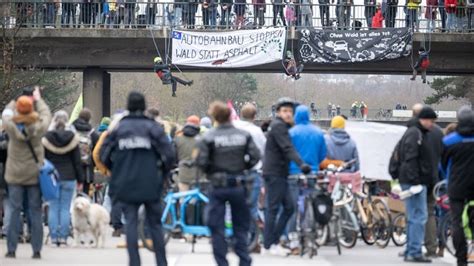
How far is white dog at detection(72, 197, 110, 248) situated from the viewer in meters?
17.2

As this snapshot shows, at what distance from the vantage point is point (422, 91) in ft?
461

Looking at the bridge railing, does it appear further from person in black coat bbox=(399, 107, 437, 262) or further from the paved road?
person in black coat bbox=(399, 107, 437, 262)

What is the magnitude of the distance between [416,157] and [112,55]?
24061 mm

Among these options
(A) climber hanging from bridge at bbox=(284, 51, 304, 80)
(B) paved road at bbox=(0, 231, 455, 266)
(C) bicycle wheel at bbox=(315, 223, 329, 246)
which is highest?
(A) climber hanging from bridge at bbox=(284, 51, 304, 80)

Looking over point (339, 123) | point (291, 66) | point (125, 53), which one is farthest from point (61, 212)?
point (125, 53)

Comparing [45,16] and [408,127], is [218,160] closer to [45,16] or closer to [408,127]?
[408,127]

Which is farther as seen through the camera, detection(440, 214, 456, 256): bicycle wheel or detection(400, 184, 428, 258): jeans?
detection(440, 214, 456, 256): bicycle wheel

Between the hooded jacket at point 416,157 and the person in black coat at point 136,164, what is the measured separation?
3885 mm

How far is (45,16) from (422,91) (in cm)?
10703

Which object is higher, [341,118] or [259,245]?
[341,118]

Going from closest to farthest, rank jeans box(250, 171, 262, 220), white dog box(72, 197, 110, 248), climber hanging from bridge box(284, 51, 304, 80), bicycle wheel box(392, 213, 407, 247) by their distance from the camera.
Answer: jeans box(250, 171, 262, 220) → white dog box(72, 197, 110, 248) → bicycle wheel box(392, 213, 407, 247) → climber hanging from bridge box(284, 51, 304, 80)

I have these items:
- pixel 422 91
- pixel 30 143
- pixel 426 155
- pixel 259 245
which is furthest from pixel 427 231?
pixel 422 91

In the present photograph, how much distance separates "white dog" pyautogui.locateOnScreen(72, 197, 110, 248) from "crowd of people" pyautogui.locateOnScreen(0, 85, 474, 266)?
0.63 ft

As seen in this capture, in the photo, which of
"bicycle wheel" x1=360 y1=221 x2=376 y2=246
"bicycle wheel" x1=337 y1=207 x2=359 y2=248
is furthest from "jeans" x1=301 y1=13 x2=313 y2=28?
"bicycle wheel" x1=337 y1=207 x2=359 y2=248
